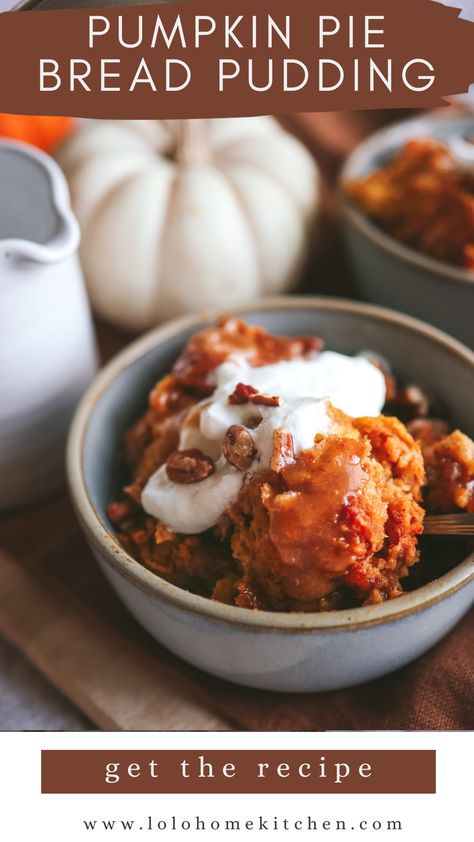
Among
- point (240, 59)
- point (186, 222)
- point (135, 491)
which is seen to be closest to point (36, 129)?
point (186, 222)

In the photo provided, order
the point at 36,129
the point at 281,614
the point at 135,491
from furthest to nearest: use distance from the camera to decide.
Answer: the point at 36,129
the point at 135,491
the point at 281,614

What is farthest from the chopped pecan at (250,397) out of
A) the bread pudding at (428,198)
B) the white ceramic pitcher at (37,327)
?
the bread pudding at (428,198)

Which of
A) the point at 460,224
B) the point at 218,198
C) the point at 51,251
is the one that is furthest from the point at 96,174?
the point at 460,224

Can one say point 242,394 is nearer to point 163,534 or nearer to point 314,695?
point 163,534

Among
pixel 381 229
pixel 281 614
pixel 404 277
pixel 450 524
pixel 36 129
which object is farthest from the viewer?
pixel 36 129


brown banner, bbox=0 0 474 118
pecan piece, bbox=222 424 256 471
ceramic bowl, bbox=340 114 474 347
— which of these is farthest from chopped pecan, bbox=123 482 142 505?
ceramic bowl, bbox=340 114 474 347

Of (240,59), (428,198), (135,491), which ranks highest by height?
(240,59)

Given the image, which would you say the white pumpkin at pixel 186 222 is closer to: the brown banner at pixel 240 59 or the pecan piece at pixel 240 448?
the brown banner at pixel 240 59

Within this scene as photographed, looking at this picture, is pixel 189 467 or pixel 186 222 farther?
pixel 186 222

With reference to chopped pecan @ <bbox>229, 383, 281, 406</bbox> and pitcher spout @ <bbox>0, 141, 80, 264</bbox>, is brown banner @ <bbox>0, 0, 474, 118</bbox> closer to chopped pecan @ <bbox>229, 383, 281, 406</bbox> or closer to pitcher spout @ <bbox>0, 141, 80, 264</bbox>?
pitcher spout @ <bbox>0, 141, 80, 264</bbox>
